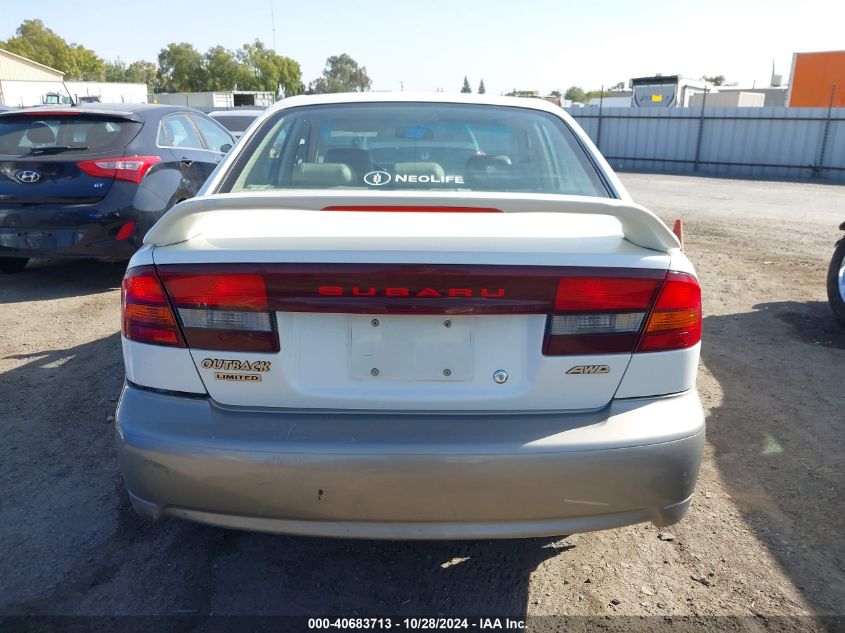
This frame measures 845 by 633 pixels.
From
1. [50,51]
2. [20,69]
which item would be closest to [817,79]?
[20,69]

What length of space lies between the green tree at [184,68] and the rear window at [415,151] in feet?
276

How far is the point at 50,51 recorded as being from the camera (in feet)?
256

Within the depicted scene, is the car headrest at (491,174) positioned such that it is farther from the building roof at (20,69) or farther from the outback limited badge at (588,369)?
the building roof at (20,69)

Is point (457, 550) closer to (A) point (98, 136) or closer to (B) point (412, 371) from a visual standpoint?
(B) point (412, 371)

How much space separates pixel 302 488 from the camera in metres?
1.88

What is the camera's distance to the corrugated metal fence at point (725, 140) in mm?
18766

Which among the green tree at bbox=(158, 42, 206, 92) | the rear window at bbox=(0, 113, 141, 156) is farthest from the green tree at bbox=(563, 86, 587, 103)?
the rear window at bbox=(0, 113, 141, 156)

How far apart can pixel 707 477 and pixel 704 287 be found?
3.73m

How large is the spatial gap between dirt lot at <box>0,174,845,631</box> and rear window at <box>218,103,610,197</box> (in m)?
1.44

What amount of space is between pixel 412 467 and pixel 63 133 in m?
5.56

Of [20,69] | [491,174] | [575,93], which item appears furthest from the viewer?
[575,93]

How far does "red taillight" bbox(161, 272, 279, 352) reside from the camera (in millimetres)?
1886

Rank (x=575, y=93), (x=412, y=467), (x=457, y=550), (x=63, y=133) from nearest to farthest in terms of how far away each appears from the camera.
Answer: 1. (x=412, y=467)
2. (x=457, y=550)
3. (x=63, y=133)
4. (x=575, y=93)

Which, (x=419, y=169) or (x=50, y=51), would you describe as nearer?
(x=419, y=169)
